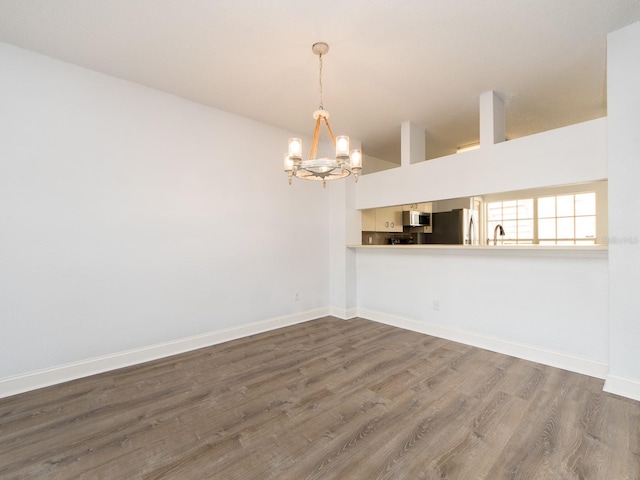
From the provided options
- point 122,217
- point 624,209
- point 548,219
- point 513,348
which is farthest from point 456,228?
point 122,217

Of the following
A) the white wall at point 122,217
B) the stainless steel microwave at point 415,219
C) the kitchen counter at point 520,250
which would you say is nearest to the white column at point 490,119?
the kitchen counter at point 520,250

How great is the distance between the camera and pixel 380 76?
2.93 meters

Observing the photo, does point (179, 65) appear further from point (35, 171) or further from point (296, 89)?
point (35, 171)

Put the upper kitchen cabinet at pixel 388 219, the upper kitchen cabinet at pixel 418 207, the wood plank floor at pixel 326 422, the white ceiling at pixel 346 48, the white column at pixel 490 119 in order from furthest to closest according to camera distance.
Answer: the upper kitchen cabinet at pixel 418 207 < the upper kitchen cabinet at pixel 388 219 < the white column at pixel 490 119 < the white ceiling at pixel 346 48 < the wood plank floor at pixel 326 422

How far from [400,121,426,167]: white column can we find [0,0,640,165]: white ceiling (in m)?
0.38

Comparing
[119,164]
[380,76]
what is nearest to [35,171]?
[119,164]

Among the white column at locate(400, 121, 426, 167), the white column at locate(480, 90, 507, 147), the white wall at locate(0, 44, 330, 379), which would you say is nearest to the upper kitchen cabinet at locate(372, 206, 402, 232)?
the white column at locate(400, 121, 426, 167)

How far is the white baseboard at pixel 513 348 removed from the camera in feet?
8.75

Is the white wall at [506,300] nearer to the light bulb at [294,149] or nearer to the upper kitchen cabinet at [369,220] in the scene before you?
the upper kitchen cabinet at [369,220]

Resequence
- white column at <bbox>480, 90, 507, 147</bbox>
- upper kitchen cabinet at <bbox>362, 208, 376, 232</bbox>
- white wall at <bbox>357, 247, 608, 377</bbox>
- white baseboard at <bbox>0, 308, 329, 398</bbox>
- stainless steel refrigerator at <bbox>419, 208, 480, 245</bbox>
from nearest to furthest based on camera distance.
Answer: white baseboard at <bbox>0, 308, 329, 398</bbox>
white wall at <bbox>357, 247, 608, 377</bbox>
white column at <bbox>480, 90, 507, 147</bbox>
stainless steel refrigerator at <bbox>419, 208, 480, 245</bbox>
upper kitchen cabinet at <bbox>362, 208, 376, 232</bbox>

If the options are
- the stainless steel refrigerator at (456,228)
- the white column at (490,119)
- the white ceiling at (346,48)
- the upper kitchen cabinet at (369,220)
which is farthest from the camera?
the upper kitchen cabinet at (369,220)

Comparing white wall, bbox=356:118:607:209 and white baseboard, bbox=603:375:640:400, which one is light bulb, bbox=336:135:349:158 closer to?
white wall, bbox=356:118:607:209

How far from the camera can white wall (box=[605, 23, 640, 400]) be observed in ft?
7.38

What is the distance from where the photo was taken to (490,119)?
10.6ft
